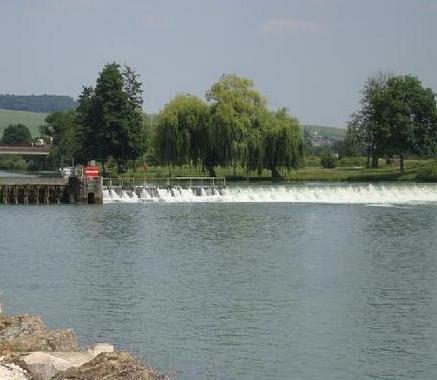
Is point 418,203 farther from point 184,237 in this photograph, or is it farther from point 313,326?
point 313,326

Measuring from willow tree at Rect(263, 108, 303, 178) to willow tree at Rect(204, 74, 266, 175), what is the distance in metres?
0.98

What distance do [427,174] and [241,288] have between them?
66653 millimetres

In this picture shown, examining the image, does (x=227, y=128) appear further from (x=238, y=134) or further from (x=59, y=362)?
(x=59, y=362)

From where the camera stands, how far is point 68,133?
12925 centimetres

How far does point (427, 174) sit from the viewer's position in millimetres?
90188

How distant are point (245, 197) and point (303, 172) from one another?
2861 cm

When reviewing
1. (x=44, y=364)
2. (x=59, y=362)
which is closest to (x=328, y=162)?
(x=59, y=362)

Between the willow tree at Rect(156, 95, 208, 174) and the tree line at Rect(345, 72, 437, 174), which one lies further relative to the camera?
the tree line at Rect(345, 72, 437, 174)

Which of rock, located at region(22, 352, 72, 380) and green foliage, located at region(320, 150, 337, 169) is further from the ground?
green foliage, located at region(320, 150, 337, 169)

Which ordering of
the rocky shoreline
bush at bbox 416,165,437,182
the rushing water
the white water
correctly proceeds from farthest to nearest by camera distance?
bush at bbox 416,165,437,182 → the white water → the rushing water → the rocky shoreline

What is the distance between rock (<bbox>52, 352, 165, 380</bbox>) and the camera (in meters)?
12.5

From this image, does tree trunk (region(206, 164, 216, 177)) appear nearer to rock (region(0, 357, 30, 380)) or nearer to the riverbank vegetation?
the riverbank vegetation

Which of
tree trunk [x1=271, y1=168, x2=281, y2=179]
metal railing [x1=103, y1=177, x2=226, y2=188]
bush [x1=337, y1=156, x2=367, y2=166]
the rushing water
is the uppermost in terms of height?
bush [x1=337, y1=156, x2=367, y2=166]

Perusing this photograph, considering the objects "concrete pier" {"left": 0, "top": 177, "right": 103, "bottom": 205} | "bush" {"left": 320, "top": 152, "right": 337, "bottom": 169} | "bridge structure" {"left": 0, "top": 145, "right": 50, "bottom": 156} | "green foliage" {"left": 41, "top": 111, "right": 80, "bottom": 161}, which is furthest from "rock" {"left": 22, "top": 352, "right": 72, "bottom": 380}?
"bridge structure" {"left": 0, "top": 145, "right": 50, "bottom": 156}
